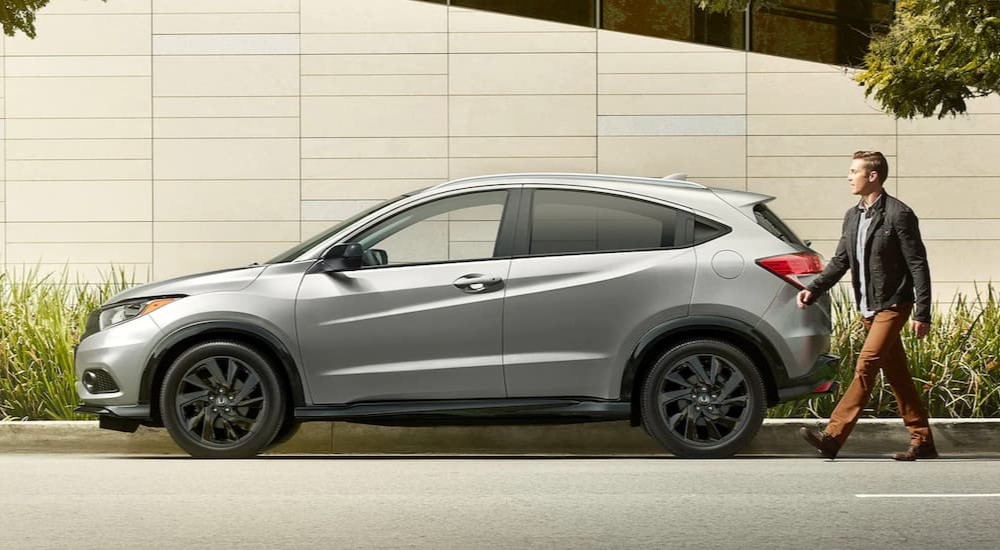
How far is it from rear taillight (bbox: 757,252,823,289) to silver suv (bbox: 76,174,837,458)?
0.01m

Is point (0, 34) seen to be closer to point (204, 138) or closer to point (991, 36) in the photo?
point (204, 138)

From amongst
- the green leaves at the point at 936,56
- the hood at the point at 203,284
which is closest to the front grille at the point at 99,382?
the hood at the point at 203,284

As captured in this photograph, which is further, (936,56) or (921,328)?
(936,56)

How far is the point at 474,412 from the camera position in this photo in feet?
29.6

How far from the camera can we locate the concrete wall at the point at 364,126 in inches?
760

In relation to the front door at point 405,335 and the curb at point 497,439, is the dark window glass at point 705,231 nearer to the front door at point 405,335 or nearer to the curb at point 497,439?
the front door at point 405,335

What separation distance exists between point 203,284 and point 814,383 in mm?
3980

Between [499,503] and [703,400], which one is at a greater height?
[703,400]

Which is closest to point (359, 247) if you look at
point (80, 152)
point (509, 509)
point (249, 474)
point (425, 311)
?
point (425, 311)

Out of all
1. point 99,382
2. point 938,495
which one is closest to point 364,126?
point 99,382

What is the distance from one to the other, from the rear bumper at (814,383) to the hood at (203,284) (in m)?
3.45

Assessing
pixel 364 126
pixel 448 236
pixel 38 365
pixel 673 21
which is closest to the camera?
pixel 38 365

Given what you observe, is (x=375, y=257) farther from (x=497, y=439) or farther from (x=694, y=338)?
(x=694, y=338)

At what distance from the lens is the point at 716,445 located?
9.05 m
